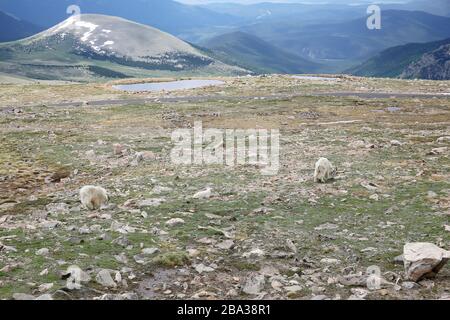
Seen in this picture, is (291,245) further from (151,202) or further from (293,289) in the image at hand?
(151,202)

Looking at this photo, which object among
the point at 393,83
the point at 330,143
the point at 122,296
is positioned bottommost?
the point at 122,296

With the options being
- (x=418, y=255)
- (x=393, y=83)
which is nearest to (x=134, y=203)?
(x=418, y=255)

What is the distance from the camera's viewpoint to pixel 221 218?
14.8 m

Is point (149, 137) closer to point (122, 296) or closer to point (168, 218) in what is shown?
point (168, 218)

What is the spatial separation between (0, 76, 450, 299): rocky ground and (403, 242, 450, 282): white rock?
23cm

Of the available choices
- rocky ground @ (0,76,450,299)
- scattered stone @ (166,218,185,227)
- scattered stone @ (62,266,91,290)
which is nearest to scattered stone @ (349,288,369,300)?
rocky ground @ (0,76,450,299)

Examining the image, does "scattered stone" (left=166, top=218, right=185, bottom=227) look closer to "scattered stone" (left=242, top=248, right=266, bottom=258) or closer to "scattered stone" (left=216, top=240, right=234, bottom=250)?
"scattered stone" (left=216, top=240, right=234, bottom=250)

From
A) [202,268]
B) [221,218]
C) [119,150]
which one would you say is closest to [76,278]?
[202,268]

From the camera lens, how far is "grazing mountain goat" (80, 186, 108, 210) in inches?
617

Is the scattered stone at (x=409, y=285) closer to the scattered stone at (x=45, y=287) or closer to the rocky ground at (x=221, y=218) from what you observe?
the rocky ground at (x=221, y=218)

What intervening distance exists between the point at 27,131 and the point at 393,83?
180 feet

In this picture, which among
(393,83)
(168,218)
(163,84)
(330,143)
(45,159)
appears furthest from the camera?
(163,84)

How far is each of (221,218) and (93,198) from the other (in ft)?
14.5

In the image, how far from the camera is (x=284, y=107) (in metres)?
46.2
